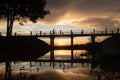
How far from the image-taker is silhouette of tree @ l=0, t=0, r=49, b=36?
5888 cm

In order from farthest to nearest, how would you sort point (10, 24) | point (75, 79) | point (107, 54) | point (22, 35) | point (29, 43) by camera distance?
point (22, 35), point (29, 43), point (10, 24), point (107, 54), point (75, 79)

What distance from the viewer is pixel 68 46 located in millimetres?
73750

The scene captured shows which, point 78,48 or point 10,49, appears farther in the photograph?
point 78,48

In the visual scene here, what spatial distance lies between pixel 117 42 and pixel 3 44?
23791mm

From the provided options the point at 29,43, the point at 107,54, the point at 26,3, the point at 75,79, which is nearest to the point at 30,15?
the point at 26,3

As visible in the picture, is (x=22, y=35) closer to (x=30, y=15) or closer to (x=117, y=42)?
(x=30, y=15)

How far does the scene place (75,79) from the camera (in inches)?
1101

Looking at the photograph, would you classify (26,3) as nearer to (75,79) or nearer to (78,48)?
(78,48)

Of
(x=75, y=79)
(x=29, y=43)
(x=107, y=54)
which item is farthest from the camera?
(x=29, y=43)

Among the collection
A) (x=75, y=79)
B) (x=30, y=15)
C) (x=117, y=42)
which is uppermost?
(x=30, y=15)

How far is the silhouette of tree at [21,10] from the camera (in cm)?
5888

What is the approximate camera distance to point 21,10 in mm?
59938

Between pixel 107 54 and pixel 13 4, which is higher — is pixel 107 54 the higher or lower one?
the lower one

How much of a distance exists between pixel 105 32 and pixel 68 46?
1145cm
